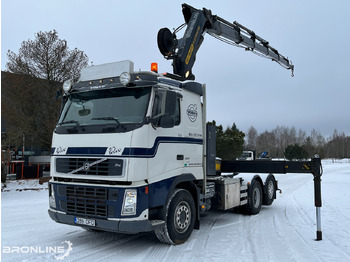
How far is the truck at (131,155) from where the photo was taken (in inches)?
198

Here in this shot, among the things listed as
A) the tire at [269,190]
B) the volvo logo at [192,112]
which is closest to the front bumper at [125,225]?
the volvo logo at [192,112]

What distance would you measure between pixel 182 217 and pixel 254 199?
389cm

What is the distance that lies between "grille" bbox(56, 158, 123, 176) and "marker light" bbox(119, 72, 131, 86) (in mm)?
1401

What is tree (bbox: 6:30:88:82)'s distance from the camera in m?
18.4

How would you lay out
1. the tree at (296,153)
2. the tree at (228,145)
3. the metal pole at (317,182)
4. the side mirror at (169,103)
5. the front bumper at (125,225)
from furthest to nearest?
the tree at (296,153) < the tree at (228,145) < the metal pole at (317,182) < the side mirror at (169,103) < the front bumper at (125,225)

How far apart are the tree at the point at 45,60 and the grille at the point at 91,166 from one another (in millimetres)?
14578

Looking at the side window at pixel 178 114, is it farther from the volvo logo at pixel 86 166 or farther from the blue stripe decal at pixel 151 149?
the volvo logo at pixel 86 166

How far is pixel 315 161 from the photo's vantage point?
652cm

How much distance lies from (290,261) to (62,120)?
4.80 m

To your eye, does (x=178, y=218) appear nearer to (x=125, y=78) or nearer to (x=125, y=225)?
(x=125, y=225)

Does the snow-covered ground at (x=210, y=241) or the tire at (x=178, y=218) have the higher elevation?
the tire at (x=178, y=218)

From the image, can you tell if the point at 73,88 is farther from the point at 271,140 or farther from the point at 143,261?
the point at 271,140

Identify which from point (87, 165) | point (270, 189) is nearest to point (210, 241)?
point (87, 165)

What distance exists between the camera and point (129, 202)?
16.3ft
